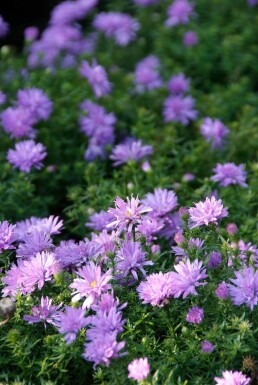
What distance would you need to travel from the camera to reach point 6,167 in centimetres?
287

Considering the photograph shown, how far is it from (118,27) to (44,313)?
7.83ft

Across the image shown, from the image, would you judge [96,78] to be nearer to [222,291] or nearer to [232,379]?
[222,291]

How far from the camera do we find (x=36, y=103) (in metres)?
3.13

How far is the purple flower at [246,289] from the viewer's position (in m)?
1.97

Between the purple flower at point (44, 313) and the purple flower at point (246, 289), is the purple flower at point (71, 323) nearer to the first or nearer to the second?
the purple flower at point (44, 313)

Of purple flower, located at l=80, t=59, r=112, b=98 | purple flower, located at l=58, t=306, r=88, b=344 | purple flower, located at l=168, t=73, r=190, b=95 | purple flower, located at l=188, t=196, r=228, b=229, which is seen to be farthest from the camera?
purple flower, located at l=168, t=73, r=190, b=95

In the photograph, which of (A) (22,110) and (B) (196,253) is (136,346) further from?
(A) (22,110)

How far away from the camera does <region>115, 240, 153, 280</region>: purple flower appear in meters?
2.09

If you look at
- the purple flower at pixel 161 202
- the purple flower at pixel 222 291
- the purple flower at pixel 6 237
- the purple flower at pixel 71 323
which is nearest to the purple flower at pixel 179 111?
the purple flower at pixel 161 202

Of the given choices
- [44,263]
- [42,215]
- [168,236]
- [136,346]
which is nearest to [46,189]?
[42,215]

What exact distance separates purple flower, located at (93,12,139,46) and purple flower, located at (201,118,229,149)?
1.00 m

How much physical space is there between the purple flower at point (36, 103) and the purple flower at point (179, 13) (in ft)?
4.09

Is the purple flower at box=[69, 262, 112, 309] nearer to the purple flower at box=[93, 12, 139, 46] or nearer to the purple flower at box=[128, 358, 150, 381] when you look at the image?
the purple flower at box=[128, 358, 150, 381]

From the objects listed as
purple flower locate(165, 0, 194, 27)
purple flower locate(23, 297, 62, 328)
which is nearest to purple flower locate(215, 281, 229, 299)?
purple flower locate(23, 297, 62, 328)
